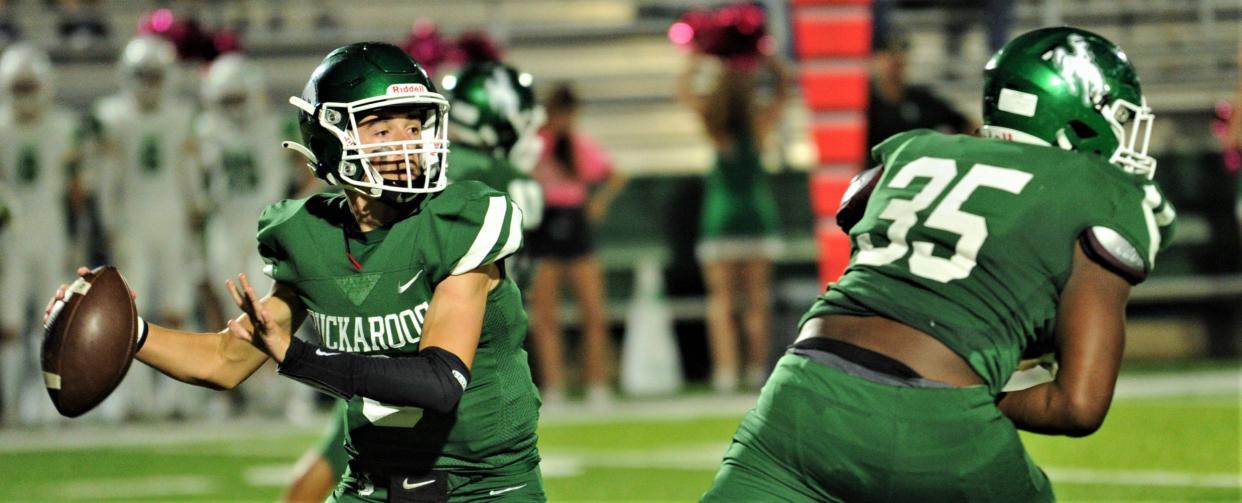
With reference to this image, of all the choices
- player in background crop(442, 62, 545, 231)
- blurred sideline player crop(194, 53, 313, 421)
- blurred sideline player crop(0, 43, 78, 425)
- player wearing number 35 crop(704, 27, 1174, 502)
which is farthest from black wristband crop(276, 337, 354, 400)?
blurred sideline player crop(0, 43, 78, 425)

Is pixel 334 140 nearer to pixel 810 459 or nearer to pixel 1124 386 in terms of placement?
pixel 810 459

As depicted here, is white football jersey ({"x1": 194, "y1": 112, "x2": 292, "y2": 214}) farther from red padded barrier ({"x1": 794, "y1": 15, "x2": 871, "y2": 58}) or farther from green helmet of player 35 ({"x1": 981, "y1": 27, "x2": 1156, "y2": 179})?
green helmet of player 35 ({"x1": 981, "y1": 27, "x2": 1156, "y2": 179})

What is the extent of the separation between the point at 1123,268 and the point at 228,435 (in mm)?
6373

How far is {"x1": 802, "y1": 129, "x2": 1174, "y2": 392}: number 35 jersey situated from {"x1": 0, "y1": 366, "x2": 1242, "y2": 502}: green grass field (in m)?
3.00

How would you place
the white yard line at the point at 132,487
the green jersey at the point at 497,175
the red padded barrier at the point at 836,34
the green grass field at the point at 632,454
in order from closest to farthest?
the green jersey at the point at 497,175 < the green grass field at the point at 632,454 < the white yard line at the point at 132,487 < the red padded barrier at the point at 836,34

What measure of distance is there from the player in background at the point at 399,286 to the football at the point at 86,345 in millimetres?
120

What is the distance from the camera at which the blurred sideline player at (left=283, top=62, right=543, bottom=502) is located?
5.09 meters

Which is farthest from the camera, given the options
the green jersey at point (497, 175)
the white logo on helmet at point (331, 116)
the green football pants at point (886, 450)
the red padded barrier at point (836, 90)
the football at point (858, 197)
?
the red padded barrier at point (836, 90)

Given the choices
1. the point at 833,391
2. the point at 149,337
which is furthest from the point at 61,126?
the point at 833,391

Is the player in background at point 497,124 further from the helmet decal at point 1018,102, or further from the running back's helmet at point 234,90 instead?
the running back's helmet at point 234,90

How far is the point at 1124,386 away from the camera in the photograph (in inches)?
363

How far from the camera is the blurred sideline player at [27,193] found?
9.27m

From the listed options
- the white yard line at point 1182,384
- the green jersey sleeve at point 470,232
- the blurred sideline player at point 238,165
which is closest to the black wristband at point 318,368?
the green jersey sleeve at point 470,232

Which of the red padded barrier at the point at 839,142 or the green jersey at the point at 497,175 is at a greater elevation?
the green jersey at the point at 497,175
